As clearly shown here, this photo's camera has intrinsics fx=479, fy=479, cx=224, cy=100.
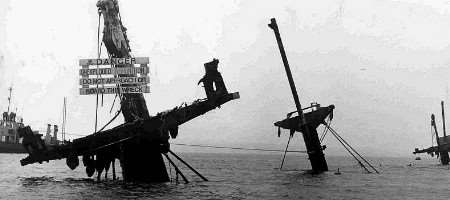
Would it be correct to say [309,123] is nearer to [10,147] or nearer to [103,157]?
[103,157]

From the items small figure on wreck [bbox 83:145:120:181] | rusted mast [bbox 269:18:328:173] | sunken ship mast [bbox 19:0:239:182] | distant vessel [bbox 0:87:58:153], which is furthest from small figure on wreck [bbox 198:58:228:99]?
distant vessel [bbox 0:87:58:153]

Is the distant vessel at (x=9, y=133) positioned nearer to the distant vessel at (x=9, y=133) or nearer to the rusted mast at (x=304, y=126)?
the distant vessel at (x=9, y=133)

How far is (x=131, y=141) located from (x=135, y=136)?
1.58ft

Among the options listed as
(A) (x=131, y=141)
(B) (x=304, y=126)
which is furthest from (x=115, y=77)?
(B) (x=304, y=126)

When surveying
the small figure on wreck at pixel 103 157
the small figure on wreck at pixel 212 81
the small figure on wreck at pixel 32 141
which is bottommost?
the small figure on wreck at pixel 103 157

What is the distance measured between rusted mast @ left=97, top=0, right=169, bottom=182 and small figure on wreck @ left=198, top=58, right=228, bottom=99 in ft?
12.3

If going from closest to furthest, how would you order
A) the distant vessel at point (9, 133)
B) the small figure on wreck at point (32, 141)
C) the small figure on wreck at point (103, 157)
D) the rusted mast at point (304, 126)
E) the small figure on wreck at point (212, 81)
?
the small figure on wreck at point (212, 81)
the small figure on wreck at point (103, 157)
the small figure on wreck at point (32, 141)
the rusted mast at point (304, 126)
the distant vessel at point (9, 133)

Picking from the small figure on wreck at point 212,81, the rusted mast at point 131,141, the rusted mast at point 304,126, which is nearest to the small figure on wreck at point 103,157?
the rusted mast at point 131,141

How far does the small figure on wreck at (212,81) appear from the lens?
24.8 metres

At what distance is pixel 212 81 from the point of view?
2502 cm

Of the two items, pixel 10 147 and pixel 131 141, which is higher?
pixel 10 147

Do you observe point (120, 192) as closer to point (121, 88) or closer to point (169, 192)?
point (169, 192)

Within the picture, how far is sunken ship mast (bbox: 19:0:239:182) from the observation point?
25.0m

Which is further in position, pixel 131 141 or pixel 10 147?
pixel 10 147
